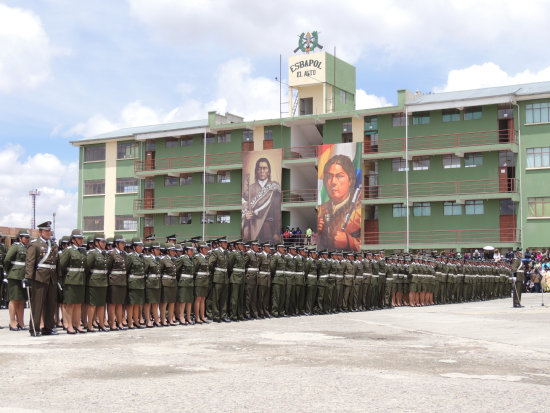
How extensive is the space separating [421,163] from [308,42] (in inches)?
491

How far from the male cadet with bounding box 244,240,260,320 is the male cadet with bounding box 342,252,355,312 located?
4497mm

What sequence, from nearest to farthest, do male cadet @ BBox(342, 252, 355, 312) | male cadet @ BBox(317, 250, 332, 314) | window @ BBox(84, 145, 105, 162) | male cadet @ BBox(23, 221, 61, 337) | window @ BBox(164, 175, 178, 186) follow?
male cadet @ BBox(23, 221, 61, 337), male cadet @ BBox(317, 250, 332, 314), male cadet @ BBox(342, 252, 355, 312), window @ BBox(164, 175, 178, 186), window @ BBox(84, 145, 105, 162)

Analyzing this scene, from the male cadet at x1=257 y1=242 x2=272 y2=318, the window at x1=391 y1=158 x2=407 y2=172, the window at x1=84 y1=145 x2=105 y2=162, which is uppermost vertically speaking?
the window at x1=84 y1=145 x2=105 y2=162

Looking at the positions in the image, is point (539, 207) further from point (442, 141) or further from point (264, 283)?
point (264, 283)

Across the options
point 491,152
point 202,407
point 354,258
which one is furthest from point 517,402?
point 491,152

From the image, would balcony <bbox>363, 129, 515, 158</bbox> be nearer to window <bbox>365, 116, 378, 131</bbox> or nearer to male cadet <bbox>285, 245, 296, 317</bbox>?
window <bbox>365, 116, 378, 131</bbox>

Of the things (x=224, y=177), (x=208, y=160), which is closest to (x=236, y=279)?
(x=224, y=177)

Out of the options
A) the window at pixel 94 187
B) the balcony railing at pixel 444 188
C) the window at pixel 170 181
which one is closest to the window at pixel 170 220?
the window at pixel 170 181

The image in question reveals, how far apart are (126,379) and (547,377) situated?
4878 millimetres

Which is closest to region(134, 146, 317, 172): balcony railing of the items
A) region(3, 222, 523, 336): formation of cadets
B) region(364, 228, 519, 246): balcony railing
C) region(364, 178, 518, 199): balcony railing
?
region(364, 178, 518, 199): balcony railing

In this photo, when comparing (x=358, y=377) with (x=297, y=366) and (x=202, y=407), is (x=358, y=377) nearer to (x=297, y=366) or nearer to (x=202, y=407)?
(x=297, y=366)

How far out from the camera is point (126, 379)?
7.92m

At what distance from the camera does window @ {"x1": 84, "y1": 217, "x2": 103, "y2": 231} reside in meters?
54.2

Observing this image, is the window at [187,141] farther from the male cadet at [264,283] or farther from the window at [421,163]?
the male cadet at [264,283]
